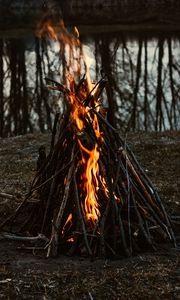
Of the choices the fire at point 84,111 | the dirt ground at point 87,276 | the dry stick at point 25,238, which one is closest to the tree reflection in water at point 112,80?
the fire at point 84,111

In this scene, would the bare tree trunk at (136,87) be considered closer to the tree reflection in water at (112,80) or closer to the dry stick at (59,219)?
the tree reflection in water at (112,80)

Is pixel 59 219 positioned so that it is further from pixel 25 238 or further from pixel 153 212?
pixel 153 212

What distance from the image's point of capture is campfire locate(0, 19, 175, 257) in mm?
6316

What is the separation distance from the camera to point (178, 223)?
718 cm

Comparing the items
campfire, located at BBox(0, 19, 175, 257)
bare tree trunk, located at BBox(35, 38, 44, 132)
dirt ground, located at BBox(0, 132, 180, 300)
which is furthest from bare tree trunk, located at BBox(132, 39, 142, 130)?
dirt ground, located at BBox(0, 132, 180, 300)

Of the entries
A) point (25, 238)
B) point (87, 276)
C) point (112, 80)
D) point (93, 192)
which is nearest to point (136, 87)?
point (112, 80)

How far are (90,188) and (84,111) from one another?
81 cm

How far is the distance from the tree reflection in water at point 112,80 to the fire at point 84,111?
11.9 metres

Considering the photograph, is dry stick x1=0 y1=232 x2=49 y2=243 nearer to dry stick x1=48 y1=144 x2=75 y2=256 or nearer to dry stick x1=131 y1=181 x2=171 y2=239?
dry stick x1=48 y1=144 x2=75 y2=256

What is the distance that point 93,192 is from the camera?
6.54m

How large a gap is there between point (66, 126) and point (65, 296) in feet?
6.67

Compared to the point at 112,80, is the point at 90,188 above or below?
below

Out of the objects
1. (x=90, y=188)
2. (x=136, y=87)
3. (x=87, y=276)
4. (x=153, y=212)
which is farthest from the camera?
(x=136, y=87)

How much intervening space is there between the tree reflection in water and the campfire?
11.9m
